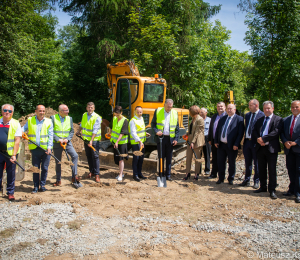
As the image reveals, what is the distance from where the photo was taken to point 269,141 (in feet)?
18.8

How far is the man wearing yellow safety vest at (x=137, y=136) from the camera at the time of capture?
270 inches

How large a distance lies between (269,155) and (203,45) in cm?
1072

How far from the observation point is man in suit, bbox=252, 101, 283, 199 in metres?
5.72

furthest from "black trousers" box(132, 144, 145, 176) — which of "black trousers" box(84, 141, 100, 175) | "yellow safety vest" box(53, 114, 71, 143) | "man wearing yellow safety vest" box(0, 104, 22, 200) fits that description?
"man wearing yellow safety vest" box(0, 104, 22, 200)

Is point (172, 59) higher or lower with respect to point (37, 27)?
lower

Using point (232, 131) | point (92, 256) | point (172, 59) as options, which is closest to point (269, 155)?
point (232, 131)

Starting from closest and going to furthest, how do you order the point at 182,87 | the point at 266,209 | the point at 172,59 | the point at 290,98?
the point at 266,209 < the point at 290,98 < the point at 172,59 < the point at 182,87

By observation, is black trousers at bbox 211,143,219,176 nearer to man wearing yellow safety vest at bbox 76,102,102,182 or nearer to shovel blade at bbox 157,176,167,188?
shovel blade at bbox 157,176,167,188

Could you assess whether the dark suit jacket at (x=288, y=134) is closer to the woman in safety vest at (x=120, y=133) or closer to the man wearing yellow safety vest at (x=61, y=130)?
the woman in safety vest at (x=120, y=133)

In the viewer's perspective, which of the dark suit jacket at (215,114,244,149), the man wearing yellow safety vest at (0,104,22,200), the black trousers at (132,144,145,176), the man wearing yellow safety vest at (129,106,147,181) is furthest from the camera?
the black trousers at (132,144,145,176)

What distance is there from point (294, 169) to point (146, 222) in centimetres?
340

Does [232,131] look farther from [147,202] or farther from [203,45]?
[203,45]

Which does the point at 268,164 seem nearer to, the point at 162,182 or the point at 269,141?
the point at 269,141

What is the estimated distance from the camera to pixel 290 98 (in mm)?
12102
